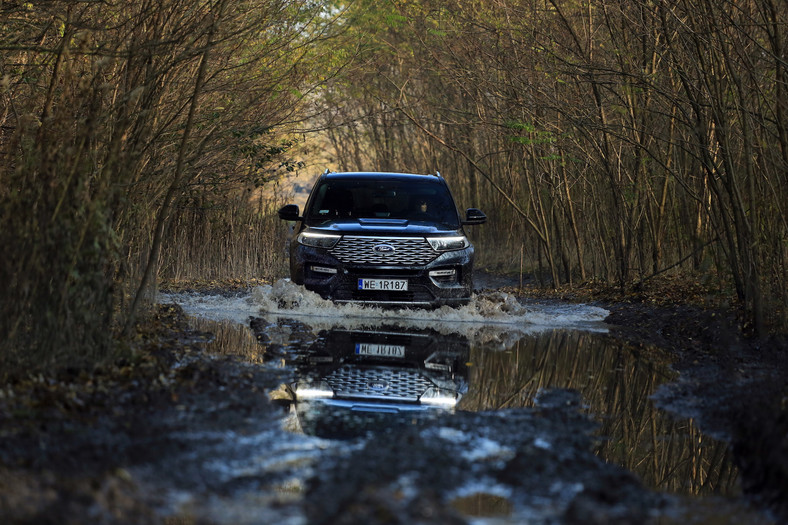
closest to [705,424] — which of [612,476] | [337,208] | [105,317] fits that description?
[612,476]

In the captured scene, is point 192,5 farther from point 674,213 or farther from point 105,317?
point 674,213

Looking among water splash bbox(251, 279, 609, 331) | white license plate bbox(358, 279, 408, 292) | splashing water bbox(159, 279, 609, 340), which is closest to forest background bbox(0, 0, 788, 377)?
splashing water bbox(159, 279, 609, 340)

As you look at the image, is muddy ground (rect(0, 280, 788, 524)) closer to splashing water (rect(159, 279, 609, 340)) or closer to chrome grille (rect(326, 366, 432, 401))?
chrome grille (rect(326, 366, 432, 401))

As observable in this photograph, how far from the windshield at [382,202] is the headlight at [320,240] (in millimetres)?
523

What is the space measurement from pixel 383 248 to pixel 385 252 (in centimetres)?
5

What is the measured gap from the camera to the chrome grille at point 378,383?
270 inches

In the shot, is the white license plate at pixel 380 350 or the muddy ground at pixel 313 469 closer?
the muddy ground at pixel 313 469

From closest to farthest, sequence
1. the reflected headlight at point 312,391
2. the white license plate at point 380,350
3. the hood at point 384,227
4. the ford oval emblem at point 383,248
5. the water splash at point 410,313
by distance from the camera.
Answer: the reflected headlight at point 312,391 → the white license plate at point 380,350 → the ford oval emblem at point 383,248 → the hood at point 384,227 → the water splash at point 410,313

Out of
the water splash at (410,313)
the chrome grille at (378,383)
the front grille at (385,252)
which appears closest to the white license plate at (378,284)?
the front grille at (385,252)

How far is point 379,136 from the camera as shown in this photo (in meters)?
36.7

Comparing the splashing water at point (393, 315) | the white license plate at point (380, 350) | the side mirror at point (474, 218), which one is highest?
the side mirror at point (474, 218)

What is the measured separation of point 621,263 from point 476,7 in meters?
7.67

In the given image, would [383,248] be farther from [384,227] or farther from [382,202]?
[382,202]

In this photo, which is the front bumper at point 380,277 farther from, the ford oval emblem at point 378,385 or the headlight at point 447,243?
the ford oval emblem at point 378,385
